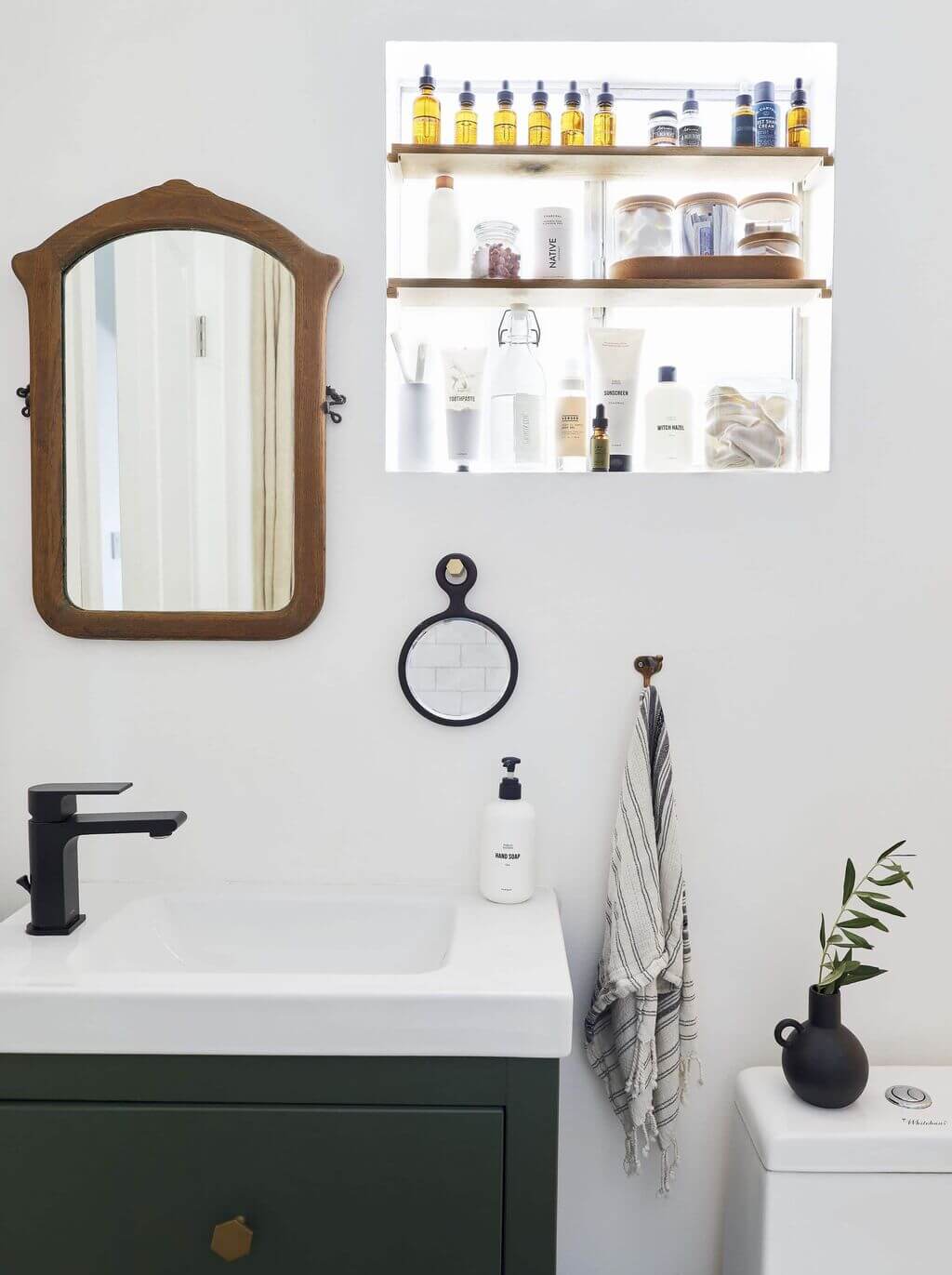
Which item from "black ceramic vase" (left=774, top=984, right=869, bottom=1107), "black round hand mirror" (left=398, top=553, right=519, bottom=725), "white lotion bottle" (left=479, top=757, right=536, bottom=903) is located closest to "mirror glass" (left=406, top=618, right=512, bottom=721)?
"black round hand mirror" (left=398, top=553, right=519, bottom=725)

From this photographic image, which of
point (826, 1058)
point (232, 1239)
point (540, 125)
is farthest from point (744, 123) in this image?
point (232, 1239)

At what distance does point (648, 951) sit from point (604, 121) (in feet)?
3.93

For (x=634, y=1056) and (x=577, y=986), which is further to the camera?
(x=577, y=986)

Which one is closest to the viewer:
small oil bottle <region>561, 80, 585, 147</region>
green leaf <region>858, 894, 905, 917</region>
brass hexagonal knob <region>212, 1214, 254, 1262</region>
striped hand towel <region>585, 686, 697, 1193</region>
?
brass hexagonal knob <region>212, 1214, 254, 1262</region>

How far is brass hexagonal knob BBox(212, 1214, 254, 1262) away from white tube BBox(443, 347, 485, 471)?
Answer: 3.25 ft

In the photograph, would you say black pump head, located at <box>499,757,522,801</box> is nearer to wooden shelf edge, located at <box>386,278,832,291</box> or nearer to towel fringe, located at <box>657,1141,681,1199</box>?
towel fringe, located at <box>657,1141,681,1199</box>

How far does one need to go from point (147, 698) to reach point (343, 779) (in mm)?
312

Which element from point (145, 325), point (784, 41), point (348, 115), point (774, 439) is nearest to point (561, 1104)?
point (774, 439)

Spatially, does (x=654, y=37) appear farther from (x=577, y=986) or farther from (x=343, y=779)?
(x=577, y=986)

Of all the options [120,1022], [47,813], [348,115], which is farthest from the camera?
[348,115]

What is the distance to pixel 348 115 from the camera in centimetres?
133

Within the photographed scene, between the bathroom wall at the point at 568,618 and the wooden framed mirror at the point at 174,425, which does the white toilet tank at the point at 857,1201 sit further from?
the wooden framed mirror at the point at 174,425

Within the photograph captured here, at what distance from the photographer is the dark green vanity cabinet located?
995 mm

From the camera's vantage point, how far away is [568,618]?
1361 mm
